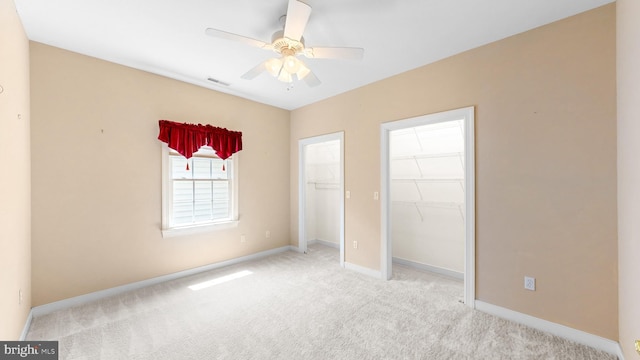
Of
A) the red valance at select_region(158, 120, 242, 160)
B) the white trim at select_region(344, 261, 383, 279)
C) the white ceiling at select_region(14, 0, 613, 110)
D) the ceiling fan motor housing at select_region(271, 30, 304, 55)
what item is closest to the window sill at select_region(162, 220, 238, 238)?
the red valance at select_region(158, 120, 242, 160)

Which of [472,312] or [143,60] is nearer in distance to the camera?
[472,312]

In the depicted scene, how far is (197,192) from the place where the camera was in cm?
374

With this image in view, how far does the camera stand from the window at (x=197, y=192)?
3.41 metres

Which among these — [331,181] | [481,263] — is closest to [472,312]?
[481,263]

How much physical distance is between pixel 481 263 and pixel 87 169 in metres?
4.35

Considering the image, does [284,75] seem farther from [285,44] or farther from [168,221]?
[168,221]

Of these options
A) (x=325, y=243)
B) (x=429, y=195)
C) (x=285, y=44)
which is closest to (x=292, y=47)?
(x=285, y=44)

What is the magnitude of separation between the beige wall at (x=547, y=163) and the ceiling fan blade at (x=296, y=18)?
182cm

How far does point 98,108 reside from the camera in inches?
113

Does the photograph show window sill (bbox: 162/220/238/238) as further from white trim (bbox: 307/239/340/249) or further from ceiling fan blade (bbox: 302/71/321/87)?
ceiling fan blade (bbox: 302/71/321/87)

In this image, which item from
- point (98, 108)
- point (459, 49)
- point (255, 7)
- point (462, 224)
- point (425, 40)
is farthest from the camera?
point (462, 224)

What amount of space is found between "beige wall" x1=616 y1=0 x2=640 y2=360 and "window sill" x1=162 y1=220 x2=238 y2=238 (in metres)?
4.15

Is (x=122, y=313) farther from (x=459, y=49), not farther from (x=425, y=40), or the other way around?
(x=459, y=49)

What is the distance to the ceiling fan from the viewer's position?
180 cm
